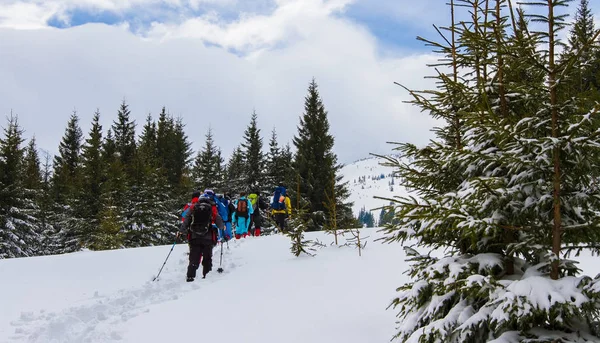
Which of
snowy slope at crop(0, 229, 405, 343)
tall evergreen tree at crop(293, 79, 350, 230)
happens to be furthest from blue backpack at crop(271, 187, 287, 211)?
tall evergreen tree at crop(293, 79, 350, 230)

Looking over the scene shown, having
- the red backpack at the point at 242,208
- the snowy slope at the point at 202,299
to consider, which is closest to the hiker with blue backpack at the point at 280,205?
the red backpack at the point at 242,208

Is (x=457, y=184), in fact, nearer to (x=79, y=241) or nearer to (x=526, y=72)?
(x=526, y=72)

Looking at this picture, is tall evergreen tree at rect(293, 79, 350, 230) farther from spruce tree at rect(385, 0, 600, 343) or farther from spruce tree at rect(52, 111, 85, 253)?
spruce tree at rect(385, 0, 600, 343)

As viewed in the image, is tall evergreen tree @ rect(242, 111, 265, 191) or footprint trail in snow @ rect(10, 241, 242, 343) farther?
tall evergreen tree @ rect(242, 111, 265, 191)

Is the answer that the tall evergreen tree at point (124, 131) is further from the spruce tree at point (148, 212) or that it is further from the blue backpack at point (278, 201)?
the blue backpack at point (278, 201)

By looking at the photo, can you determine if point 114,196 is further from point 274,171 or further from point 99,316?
point 99,316

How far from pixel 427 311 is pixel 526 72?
267 cm

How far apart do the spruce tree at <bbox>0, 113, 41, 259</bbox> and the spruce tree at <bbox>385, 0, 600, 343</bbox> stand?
80.1 ft

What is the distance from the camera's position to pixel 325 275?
7.90m

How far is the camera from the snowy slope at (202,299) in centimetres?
489

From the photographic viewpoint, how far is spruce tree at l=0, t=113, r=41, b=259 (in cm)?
2145

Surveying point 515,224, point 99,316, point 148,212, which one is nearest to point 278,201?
point 99,316

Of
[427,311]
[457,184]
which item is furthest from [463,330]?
[457,184]

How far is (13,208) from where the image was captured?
865 inches
